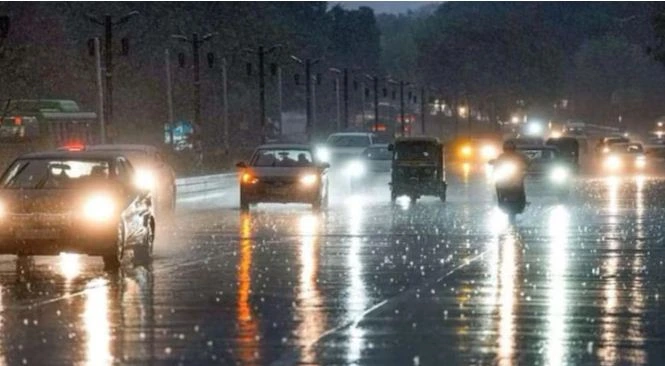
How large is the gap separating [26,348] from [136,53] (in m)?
129

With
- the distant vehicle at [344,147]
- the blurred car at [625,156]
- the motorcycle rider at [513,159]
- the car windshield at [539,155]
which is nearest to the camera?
the motorcycle rider at [513,159]

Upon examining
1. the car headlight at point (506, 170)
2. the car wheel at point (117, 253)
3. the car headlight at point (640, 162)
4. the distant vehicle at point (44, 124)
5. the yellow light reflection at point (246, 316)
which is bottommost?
the car headlight at point (640, 162)

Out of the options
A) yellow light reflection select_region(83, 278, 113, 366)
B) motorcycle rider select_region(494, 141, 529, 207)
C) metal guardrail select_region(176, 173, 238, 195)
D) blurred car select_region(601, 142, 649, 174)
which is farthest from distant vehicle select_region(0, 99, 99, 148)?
yellow light reflection select_region(83, 278, 113, 366)

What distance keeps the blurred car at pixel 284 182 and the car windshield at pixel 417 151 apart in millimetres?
7130

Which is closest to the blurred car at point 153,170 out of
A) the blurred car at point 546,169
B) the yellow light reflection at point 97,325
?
the blurred car at point 546,169

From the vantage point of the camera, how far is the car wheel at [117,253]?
917 inches

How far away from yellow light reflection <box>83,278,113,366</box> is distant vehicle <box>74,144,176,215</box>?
15.8 metres

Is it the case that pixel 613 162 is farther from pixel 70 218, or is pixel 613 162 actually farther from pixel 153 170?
pixel 70 218

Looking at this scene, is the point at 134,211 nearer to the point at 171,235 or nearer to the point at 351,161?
the point at 171,235

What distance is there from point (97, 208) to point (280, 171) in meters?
19.8

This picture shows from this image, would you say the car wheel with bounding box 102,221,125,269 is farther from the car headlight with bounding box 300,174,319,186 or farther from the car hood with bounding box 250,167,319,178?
the car hood with bounding box 250,167,319,178

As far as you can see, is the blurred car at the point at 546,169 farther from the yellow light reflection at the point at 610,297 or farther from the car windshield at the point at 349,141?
the car windshield at the point at 349,141

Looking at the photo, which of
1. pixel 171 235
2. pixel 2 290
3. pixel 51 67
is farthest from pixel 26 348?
pixel 51 67

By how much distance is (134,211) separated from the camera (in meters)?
24.4
